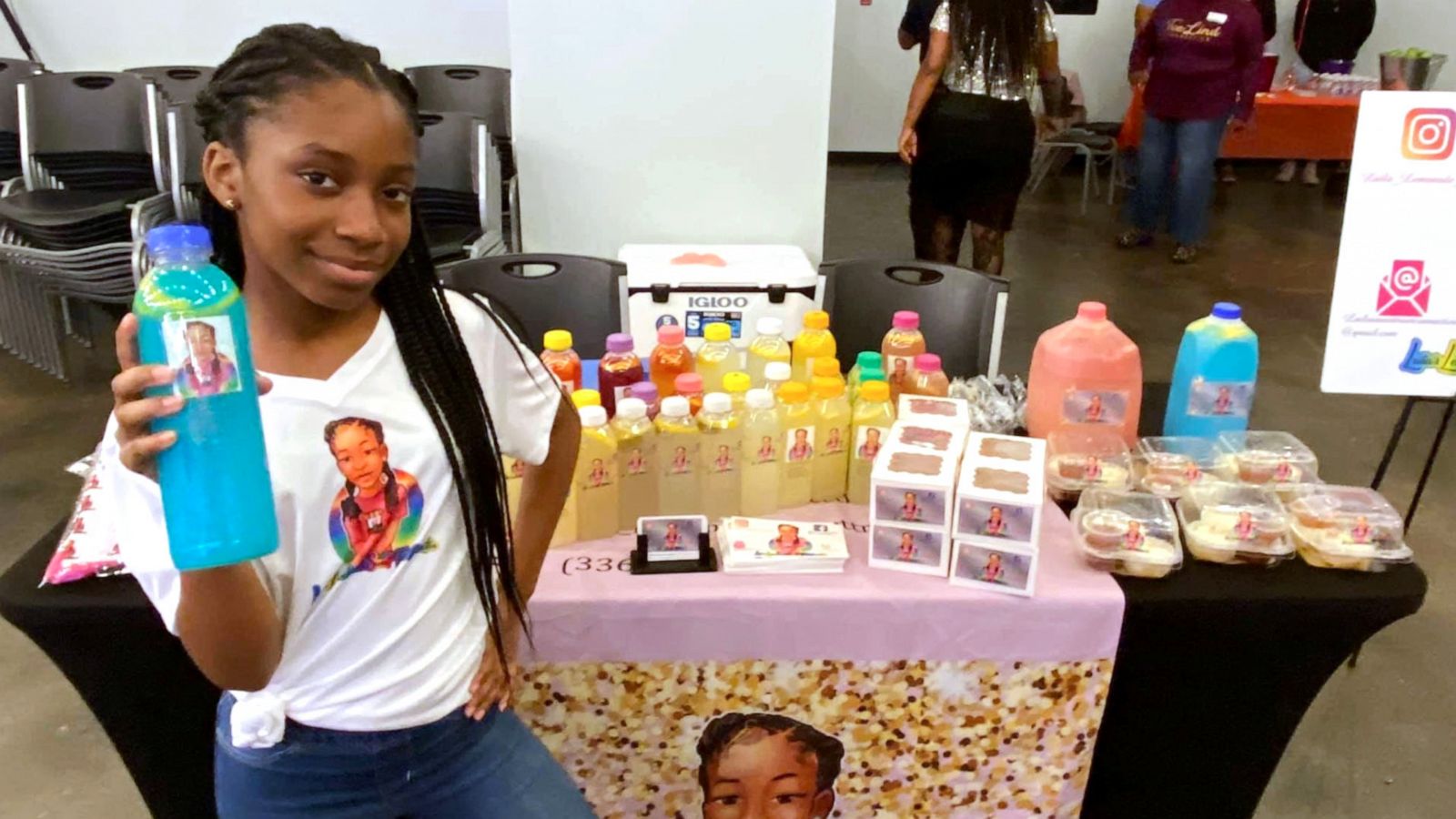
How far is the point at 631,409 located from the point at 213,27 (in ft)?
15.7

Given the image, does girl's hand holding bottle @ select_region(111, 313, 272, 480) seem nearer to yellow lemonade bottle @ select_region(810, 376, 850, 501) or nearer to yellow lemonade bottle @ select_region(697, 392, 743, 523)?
yellow lemonade bottle @ select_region(697, 392, 743, 523)

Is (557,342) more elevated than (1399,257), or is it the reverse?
(1399,257)

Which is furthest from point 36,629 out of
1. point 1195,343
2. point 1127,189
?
point 1127,189

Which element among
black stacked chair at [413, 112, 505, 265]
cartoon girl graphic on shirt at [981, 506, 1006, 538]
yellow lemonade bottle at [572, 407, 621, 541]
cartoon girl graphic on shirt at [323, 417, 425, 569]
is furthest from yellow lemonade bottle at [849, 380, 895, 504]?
black stacked chair at [413, 112, 505, 265]

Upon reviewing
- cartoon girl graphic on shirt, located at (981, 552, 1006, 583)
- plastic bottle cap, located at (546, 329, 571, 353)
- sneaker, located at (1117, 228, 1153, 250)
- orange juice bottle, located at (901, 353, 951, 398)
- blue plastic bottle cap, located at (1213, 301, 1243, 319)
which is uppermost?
blue plastic bottle cap, located at (1213, 301, 1243, 319)

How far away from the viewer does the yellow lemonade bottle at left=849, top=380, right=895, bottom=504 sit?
1518 millimetres

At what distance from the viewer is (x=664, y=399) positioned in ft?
4.81

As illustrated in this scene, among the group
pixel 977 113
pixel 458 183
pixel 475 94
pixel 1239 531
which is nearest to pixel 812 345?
→ pixel 1239 531

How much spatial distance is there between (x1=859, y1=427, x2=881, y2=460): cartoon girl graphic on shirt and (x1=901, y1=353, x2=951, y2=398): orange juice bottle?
19cm

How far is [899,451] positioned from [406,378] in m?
0.65

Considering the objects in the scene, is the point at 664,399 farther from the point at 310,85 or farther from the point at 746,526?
the point at 310,85

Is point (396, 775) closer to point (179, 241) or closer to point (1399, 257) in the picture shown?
point (179, 241)

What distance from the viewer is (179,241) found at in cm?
80

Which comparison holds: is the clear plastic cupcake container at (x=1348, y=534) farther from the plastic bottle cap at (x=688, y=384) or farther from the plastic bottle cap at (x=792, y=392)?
the plastic bottle cap at (x=688, y=384)
